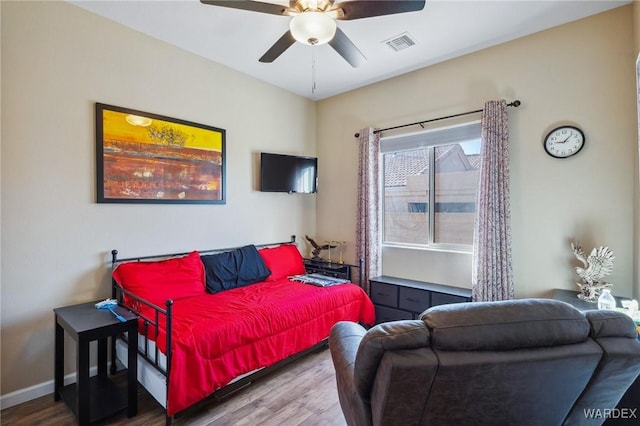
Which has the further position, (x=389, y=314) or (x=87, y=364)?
(x=389, y=314)

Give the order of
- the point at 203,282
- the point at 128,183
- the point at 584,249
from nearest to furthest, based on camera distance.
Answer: the point at 584,249, the point at 128,183, the point at 203,282

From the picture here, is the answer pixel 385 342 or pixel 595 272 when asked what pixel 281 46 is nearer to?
pixel 385 342

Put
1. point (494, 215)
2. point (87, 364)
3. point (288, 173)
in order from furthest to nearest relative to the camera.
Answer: point (288, 173) < point (494, 215) < point (87, 364)

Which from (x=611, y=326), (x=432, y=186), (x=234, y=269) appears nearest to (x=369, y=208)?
(x=432, y=186)

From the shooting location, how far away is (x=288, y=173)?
3.80 meters


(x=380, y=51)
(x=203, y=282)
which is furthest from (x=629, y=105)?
(x=203, y=282)

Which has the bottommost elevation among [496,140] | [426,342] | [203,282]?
[203,282]

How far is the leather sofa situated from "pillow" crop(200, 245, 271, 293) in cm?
211

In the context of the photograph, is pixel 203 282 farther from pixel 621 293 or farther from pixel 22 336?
pixel 621 293

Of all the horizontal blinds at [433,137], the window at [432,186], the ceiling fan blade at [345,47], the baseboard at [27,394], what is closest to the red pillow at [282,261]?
the window at [432,186]

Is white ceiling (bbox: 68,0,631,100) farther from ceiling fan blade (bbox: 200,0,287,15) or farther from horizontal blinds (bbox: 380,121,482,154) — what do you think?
horizontal blinds (bbox: 380,121,482,154)

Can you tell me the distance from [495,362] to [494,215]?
2.04 m

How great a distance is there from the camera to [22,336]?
2127 mm

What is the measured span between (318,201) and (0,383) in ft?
11.0
